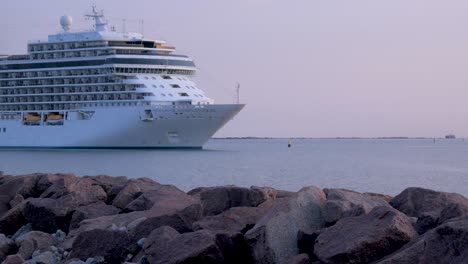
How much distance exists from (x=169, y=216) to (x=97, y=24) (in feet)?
158

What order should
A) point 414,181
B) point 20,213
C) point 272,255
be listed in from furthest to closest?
point 414,181 → point 20,213 → point 272,255

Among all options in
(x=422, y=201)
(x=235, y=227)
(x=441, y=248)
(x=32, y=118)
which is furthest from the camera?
(x=32, y=118)

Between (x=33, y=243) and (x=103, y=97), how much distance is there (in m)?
42.2

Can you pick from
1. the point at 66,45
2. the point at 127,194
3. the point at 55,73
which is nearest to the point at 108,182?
the point at 127,194

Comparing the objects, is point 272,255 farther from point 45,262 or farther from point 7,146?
point 7,146

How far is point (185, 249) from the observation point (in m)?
6.23

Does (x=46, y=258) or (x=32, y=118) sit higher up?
(x=32, y=118)

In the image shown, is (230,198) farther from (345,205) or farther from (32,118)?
(32,118)

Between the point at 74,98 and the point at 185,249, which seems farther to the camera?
the point at 74,98

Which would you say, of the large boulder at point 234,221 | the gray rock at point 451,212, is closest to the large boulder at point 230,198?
the large boulder at point 234,221

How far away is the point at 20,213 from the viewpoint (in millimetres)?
9219

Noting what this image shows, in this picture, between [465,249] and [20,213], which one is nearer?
[465,249]

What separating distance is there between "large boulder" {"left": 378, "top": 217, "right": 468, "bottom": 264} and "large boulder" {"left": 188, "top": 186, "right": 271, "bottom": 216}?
2817mm

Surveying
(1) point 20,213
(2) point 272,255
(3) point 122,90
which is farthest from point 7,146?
(2) point 272,255
